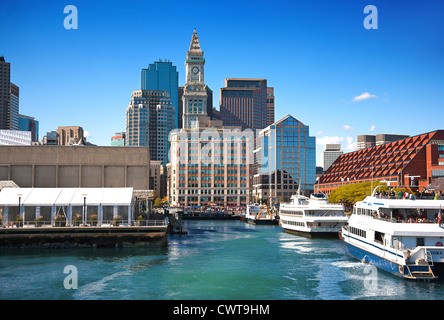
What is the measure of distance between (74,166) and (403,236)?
65094mm

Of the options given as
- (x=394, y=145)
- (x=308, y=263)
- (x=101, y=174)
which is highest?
(x=394, y=145)

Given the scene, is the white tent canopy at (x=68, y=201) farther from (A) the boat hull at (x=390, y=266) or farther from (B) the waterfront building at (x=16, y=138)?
(B) the waterfront building at (x=16, y=138)

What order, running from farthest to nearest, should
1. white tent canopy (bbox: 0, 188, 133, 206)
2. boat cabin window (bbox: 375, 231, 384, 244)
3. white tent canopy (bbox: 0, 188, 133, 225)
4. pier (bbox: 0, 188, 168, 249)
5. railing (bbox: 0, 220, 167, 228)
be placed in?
1. white tent canopy (bbox: 0, 188, 133, 206)
2. white tent canopy (bbox: 0, 188, 133, 225)
3. railing (bbox: 0, 220, 167, 228)
4. pier (bbox: 0, 188, 168, 249)
5. boat cabin window (bbox: 375, 231, 384, 244)

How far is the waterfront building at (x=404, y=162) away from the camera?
117125mm

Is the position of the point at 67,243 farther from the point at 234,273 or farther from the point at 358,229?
the point at 358,229

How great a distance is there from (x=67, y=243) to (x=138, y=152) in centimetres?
3194

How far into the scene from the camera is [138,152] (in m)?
87.9

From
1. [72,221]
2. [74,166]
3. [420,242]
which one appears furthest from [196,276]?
[74,166]

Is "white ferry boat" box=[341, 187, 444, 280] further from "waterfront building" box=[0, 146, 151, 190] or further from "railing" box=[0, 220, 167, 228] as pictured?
"waterfront building" box=[0, 146, 151, 190]

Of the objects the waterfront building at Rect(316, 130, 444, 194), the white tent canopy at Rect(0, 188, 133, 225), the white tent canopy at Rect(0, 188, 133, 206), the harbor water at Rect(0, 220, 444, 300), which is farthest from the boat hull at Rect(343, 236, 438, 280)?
the waterfront building at Rect(316, 130, 444, 194)

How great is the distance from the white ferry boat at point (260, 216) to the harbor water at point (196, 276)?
6124cm

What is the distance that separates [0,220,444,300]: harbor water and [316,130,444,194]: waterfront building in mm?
58792

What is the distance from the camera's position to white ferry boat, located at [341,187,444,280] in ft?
123

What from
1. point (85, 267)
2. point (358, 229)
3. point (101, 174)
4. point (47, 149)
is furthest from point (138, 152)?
point (358, 229)
